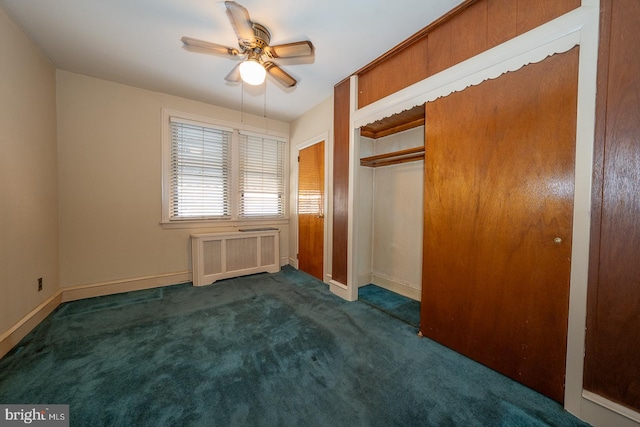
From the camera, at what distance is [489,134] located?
1.55 m

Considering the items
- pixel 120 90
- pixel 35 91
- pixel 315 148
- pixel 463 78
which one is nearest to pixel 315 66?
pixel 315 148

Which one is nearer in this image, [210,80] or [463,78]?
[463,78]

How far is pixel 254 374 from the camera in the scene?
153 cm

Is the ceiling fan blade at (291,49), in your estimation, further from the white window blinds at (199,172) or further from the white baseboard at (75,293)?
the white baseboard at (75,293)

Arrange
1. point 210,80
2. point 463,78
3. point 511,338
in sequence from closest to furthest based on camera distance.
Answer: point 511,338
point 463,78
point 210,80

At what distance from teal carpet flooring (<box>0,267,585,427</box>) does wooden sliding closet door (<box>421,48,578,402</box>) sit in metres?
0.23

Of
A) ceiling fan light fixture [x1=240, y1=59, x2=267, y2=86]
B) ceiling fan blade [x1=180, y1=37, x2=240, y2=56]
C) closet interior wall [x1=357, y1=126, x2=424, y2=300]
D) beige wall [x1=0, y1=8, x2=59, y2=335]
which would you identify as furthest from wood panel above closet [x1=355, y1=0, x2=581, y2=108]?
beige wall [x1=0, y1=8, x2=59, y2=335]

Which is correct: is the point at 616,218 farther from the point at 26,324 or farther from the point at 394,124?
the point at 26,324

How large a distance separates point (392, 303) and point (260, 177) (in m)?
2.85

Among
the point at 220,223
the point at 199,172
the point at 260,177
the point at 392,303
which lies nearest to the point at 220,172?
the point at 199,172

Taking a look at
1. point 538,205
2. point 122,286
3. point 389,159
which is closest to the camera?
point 538,205

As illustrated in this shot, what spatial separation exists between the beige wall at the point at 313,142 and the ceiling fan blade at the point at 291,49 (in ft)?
4.69

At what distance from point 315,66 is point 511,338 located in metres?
2.96

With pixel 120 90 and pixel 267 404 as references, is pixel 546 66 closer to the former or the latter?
pixel 267 404
